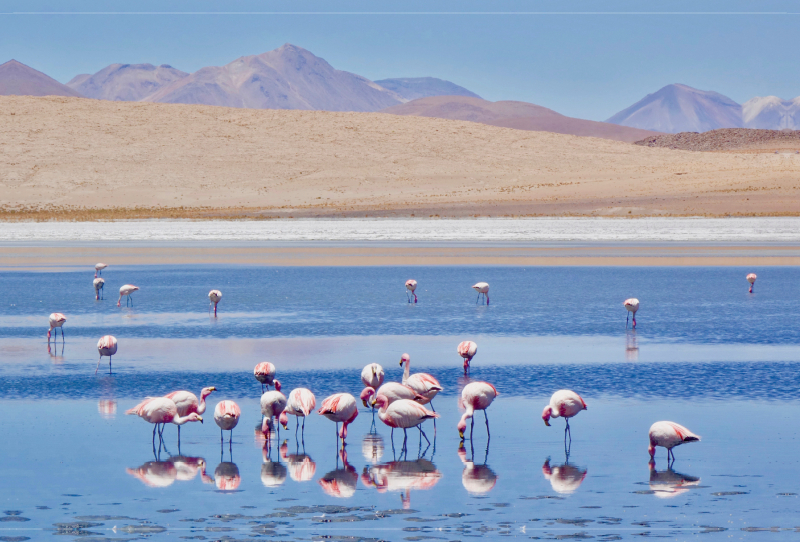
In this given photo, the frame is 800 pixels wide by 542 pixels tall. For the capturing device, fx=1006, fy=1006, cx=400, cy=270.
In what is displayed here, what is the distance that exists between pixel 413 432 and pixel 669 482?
2539mm

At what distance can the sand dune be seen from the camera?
191ft

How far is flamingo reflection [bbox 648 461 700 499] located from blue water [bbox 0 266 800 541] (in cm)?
2

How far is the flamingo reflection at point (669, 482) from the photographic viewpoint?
6.94 m

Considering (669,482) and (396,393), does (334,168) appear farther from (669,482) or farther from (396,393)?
(669,482)

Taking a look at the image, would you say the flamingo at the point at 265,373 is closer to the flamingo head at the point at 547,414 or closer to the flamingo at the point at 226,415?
the flamingo at the point at 226,415

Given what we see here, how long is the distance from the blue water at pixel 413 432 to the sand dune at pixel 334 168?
117ft

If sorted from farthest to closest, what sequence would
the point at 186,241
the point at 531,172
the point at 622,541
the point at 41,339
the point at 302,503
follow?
the point at 531,172, the point at 186,241, the point at 41,339, the point at 302,503, the point at 622,541

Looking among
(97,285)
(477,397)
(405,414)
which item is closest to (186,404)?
(405,414)

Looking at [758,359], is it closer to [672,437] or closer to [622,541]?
[672,437]

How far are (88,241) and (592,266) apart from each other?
866 inches

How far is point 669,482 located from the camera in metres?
7.20

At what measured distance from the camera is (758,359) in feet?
41.1

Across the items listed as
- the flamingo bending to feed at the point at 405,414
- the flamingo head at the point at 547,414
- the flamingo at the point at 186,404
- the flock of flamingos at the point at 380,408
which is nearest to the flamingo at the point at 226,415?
the flock of flamingos at the point at 380,408

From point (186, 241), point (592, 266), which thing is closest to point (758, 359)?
point (592, 266)
